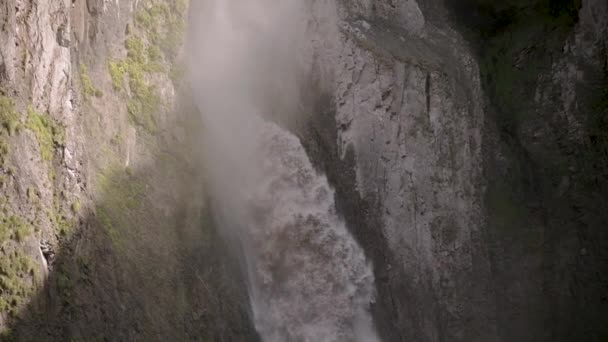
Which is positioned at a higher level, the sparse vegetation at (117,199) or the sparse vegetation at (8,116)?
the sparse vegetation at (8,116)

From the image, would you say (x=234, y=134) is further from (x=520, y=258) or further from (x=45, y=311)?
(x=520, y=258)

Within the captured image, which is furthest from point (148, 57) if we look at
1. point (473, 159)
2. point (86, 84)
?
point (473, 159)

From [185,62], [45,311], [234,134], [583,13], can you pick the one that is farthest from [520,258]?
[45,311]

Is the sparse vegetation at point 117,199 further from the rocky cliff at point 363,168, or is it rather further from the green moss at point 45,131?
the green moss at point 45,131

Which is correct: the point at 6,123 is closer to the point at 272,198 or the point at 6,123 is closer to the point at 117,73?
the point at 117,73

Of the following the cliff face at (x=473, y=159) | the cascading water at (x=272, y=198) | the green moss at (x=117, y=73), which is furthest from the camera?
the cliff face at (x=473, y=159)

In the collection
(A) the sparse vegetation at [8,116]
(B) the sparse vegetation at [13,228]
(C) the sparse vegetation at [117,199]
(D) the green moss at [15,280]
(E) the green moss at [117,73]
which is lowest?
(D) the green moss at [15,280]

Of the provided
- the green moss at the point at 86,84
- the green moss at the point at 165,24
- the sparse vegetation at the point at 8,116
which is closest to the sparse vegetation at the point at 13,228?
the sparse vegetation at the point at 8,116
